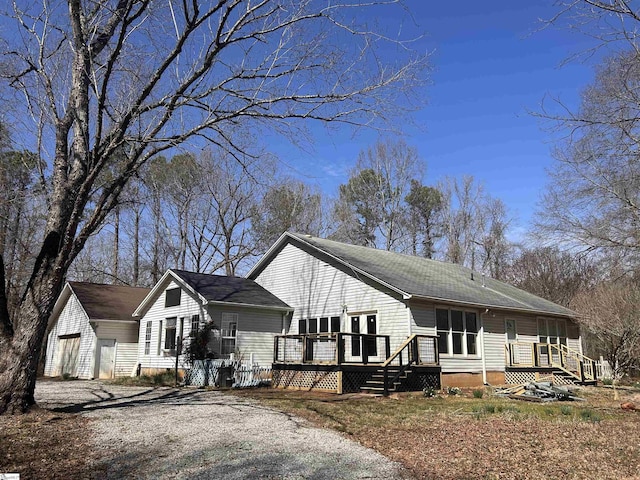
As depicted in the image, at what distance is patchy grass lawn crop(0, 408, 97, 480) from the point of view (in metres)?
5.64

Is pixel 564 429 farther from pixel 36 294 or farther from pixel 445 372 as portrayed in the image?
pixel 36 294

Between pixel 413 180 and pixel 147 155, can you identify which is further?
pixel 413 180

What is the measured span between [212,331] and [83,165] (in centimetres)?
949

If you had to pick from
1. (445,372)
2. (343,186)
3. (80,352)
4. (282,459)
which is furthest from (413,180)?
(282,459)

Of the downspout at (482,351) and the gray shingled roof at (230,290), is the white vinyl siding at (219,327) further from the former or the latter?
the downspout at (482,351)

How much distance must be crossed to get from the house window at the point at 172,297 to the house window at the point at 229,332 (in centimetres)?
277

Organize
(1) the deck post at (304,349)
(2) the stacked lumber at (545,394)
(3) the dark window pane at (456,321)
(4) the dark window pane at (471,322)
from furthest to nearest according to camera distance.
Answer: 1. (4) the dark window pane at (471,322)
2. (3) the dark window pane at (456,321)
3. (1) the deck post at (304,349)
4. (2) the stacked lumber at (545,394)

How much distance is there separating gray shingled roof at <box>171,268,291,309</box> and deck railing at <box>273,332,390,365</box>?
2.08 m

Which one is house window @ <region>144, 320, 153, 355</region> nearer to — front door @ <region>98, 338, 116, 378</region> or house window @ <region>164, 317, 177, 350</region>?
house window @ <region>164, 317, 177, 350</region>

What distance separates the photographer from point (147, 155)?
32.9 feet

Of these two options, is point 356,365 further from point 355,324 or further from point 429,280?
point 429,280

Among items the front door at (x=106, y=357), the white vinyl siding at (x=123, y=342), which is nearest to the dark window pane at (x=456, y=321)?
the white vinyl siding at (x=123, y=342)

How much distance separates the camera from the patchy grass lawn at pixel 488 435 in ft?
19.8

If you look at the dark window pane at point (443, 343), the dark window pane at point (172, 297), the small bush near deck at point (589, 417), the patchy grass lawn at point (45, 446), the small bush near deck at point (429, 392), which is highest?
the dark window pane at point (172, 297)
